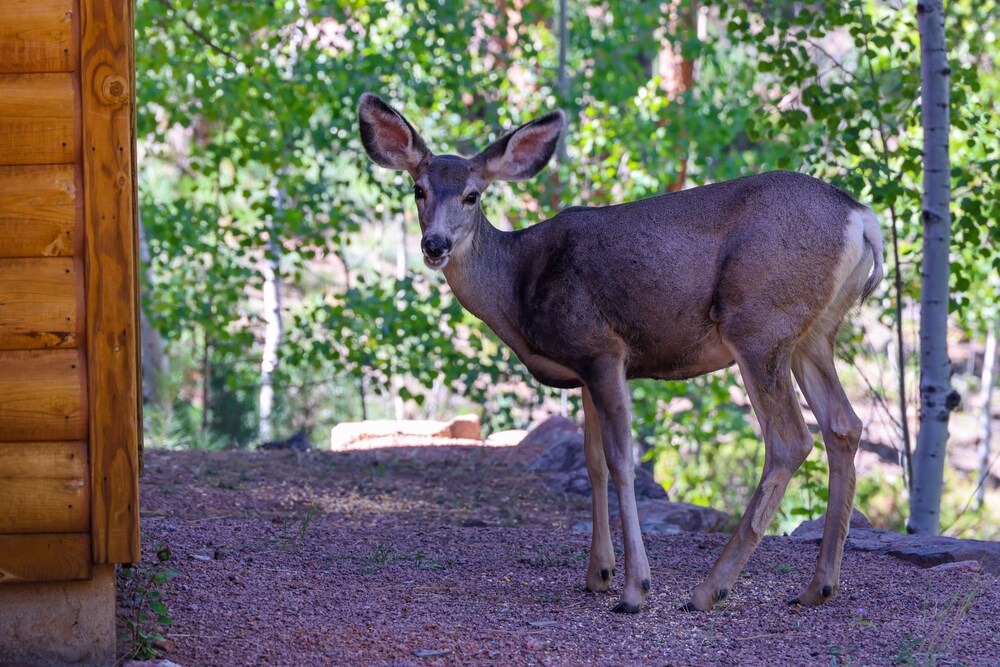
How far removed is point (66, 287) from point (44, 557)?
968 mm

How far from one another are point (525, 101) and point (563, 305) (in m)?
7.98

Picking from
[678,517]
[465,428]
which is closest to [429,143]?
[465,428]

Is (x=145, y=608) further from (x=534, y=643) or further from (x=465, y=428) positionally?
(x=465, y=428)

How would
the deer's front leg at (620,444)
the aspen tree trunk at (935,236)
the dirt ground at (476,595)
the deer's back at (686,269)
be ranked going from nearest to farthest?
the dirt ground at (476,595), the deer's front leg at (620,444), the deer's back at (686,269), the aspen tree trunk at (935,236)

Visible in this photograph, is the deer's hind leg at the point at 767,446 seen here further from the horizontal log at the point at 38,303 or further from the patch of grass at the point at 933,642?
the horizontal log at the point at 38,303

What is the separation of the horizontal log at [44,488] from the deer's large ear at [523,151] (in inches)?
111

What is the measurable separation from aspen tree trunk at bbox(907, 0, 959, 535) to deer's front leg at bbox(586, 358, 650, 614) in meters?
3.35

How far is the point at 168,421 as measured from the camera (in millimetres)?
12180

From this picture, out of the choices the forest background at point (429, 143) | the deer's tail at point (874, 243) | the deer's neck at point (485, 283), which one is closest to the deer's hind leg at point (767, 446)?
the deer's tail at point (874, 243)

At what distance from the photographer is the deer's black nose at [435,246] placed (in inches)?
228

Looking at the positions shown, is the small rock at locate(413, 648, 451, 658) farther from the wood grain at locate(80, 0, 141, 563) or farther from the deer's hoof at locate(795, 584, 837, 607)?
A: the deer's hoof at locate(795, 584, 837, 607)

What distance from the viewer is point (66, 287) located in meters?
4.23

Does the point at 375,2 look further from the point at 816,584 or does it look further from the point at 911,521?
the point at 816,584

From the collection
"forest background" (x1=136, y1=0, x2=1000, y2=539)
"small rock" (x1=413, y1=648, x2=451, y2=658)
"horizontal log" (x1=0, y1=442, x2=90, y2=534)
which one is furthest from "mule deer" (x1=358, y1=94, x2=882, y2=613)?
"forest background" (x1=136, y1=0, x2=1000, y2=539)
